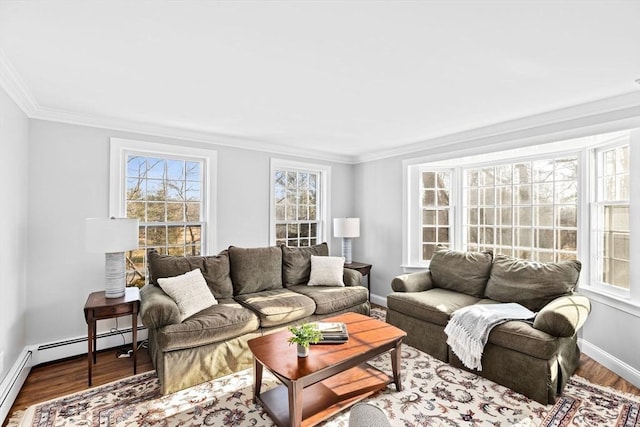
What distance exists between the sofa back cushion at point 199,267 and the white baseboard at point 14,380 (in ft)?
3.72

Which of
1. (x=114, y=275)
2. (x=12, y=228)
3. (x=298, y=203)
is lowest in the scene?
(x=114, y=275)

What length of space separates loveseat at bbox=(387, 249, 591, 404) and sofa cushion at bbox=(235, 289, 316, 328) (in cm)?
102

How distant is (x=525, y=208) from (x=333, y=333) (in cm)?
298

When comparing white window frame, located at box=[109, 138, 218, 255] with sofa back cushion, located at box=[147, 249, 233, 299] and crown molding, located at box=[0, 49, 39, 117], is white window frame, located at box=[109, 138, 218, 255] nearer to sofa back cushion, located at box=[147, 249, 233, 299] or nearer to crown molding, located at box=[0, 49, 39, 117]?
sofa back cushion, located at box=[147, 249, 233, 299]

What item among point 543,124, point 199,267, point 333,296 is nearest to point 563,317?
point 543,124

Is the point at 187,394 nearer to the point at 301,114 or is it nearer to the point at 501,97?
the point at 301,114

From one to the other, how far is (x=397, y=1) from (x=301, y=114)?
5.98 ft

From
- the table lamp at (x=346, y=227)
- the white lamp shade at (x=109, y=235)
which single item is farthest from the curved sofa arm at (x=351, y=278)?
the white lamp shade at (x=109, y=235)

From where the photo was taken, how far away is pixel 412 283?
380 cm

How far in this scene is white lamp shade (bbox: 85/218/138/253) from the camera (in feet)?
9.30

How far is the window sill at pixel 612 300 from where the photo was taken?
2.78 metres

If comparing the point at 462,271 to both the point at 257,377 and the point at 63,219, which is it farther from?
the point at 63,219

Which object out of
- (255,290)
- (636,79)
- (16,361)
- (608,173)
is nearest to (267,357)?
(255,290)

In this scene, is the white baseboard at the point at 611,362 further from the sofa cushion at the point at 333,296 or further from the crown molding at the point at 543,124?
the sofa cushion at the point at 333,296
